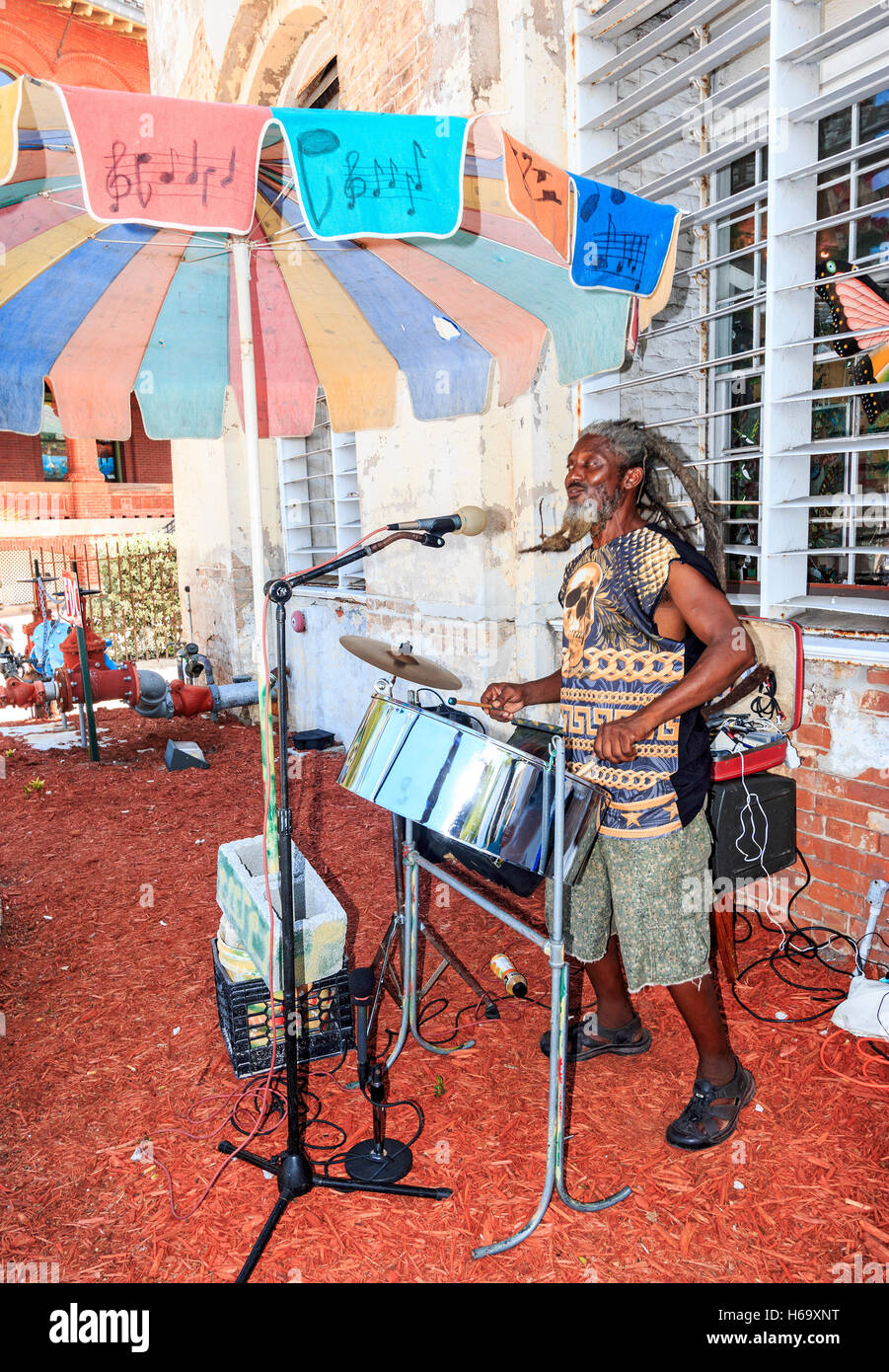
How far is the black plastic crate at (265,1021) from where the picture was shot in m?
2.94

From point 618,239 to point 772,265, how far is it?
1123mm

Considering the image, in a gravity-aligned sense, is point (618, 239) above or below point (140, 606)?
above

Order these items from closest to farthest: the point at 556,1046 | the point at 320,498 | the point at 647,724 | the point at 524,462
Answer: the point at 556,1046 < the point at 647,724 < the point at 524,462 < the point at 320,498

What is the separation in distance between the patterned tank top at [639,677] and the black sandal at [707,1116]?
834 millimetres

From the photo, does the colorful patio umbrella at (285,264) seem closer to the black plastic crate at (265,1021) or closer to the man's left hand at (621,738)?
the man's left hand at (621,738)

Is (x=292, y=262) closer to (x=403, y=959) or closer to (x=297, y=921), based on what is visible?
(x=297, y=921)

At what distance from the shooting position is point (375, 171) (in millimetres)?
2115

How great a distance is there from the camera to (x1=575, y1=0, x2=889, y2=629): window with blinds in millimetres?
3408

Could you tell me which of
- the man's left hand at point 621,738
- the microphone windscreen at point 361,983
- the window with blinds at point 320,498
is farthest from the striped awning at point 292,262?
the window with blinds at point 320,498

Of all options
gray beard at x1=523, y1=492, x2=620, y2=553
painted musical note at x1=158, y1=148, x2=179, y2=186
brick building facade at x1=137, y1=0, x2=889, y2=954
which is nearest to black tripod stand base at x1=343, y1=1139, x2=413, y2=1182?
gray beard at x1=523, y1=492, x2=620, y2=553

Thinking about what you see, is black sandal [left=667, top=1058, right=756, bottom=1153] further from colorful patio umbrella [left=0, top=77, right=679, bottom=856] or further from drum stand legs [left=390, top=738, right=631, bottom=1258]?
colorful patio umbrella [left=0, top=77, right=679, bottom=856]

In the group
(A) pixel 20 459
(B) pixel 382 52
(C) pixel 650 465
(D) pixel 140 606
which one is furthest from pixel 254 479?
(A) pixel 20 459

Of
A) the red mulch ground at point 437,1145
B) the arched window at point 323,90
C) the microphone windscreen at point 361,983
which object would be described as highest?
the arched window at point 323,90
